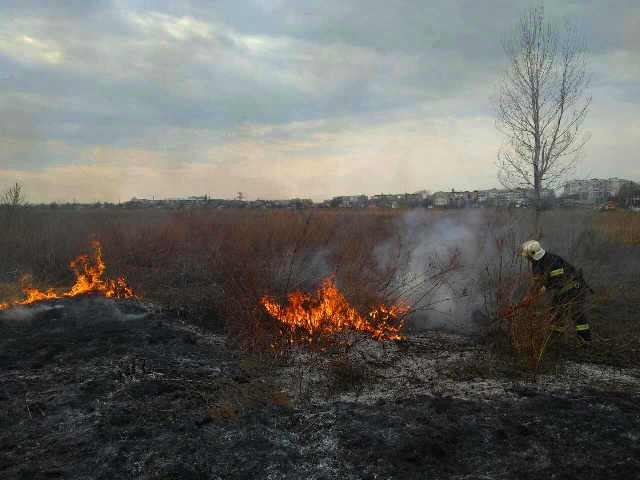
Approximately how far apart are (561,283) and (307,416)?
13.7ft

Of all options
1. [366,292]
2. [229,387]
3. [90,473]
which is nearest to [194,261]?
[366,292]

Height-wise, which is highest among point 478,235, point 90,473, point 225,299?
point 478,235

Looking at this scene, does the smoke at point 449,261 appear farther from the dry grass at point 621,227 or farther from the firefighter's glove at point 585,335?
the dry grass at point 621,227

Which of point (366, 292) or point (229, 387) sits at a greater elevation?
point (366, 292)

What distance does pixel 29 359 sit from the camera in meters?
6.69

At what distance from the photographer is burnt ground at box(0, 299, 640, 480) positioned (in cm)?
397

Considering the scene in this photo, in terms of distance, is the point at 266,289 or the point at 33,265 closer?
the point at 266,289

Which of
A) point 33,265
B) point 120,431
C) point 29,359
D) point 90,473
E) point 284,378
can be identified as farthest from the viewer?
point 33,265

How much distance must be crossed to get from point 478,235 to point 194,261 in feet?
26.6

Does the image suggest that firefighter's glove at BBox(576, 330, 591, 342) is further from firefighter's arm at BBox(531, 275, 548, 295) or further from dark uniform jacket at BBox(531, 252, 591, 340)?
firefighter's arm at BBox(531, 275, 548, 295)

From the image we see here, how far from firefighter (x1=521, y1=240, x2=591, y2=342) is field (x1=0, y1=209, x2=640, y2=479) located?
0.27m

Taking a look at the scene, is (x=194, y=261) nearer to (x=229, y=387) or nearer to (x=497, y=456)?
(x=229, y=387)

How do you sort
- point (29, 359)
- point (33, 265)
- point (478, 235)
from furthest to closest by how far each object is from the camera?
point (33, 265) < point (478, 235) < point (29, 359)

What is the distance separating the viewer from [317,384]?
5.77 m
